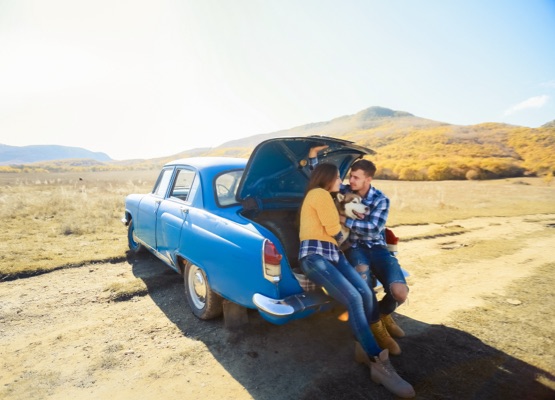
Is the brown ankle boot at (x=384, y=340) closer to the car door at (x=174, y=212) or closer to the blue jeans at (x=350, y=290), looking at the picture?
the blue jeans at (x=350, y=290)

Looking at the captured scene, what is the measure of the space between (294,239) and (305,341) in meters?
1.12

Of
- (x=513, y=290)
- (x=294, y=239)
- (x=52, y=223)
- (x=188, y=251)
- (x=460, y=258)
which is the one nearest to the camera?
(x=188, y=251)

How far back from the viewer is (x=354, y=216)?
314 centimetres

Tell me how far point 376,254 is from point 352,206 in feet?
1.92

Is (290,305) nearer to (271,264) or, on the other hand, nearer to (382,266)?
(271,264)

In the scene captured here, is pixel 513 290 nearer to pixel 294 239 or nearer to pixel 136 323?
pixel 294 239

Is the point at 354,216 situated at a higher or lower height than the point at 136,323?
higher

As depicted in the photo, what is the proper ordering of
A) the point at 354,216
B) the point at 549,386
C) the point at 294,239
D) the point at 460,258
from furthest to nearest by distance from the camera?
the point at 460,258
the point at 294,239
the point at 354,216
the point at 549,386

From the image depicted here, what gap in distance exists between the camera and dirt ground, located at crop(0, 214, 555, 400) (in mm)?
2529

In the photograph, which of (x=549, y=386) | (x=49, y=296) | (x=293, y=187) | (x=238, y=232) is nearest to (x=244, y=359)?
(x=238, y=232)

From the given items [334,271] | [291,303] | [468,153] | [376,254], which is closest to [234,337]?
[291,303]

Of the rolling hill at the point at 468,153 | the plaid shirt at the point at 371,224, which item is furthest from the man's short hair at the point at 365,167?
the rolling hill at the point at 468,153

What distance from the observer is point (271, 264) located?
262 centimetres

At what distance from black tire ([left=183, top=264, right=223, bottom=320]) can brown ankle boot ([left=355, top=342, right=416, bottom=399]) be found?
65.6 inches
